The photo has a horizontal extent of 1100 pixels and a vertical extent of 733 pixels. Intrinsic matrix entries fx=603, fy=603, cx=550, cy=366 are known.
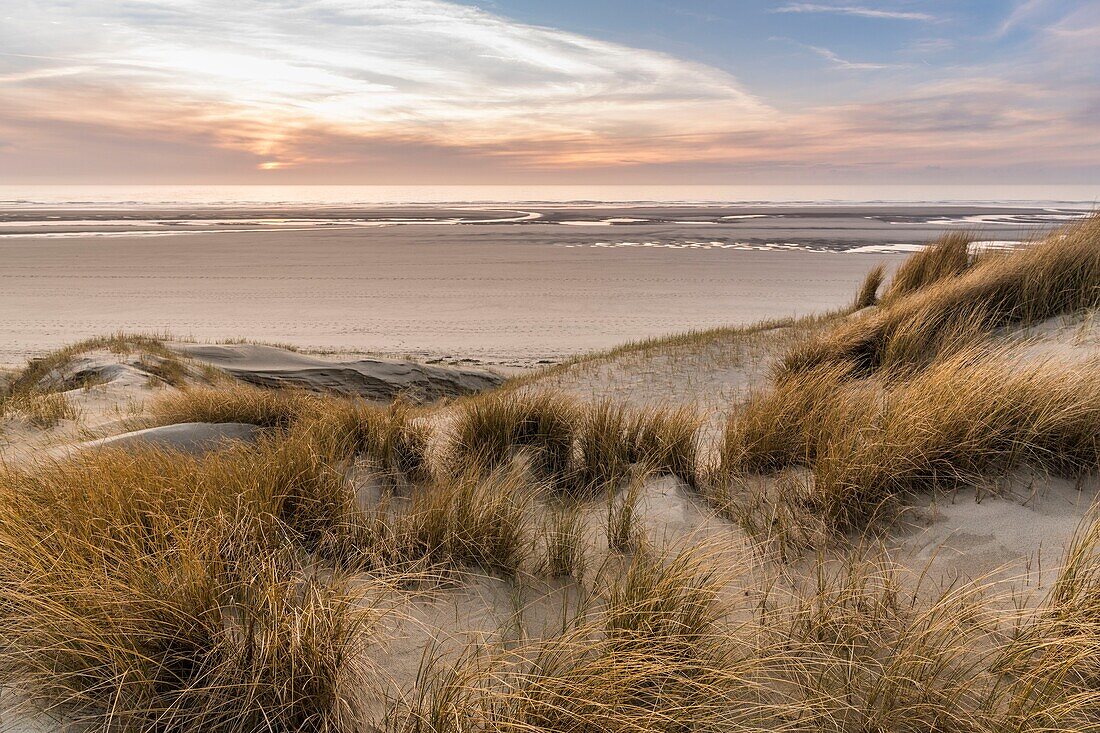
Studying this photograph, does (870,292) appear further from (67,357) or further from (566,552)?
(67,357)

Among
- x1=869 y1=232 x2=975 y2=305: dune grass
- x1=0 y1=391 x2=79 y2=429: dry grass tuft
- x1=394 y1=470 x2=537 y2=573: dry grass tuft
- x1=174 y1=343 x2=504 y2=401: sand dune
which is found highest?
x1=869 y1=232 x2=975 y2=305: dune grass

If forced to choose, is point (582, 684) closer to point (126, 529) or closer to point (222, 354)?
point (126, 529)

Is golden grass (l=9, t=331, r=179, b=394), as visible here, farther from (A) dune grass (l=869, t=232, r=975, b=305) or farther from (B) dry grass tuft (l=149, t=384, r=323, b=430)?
(A) dune grass (l=869, t=232, r=975, b=305)

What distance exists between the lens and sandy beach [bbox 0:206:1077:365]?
48.8ft

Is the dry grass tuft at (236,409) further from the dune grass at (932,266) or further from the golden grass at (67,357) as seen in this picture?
the dune grass at (932,266)

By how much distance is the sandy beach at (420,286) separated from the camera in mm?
14883

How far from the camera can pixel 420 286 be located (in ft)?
70.2

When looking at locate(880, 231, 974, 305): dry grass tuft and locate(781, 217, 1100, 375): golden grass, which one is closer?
locate(781, 217, 1100, 375): golden grass

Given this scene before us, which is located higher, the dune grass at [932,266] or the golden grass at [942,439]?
the dune grass at [932,266]

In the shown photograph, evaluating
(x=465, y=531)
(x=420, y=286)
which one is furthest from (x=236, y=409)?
(x=420, y=286)

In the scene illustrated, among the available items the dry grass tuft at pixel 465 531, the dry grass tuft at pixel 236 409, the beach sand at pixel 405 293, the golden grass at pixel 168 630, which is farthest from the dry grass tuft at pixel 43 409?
the beach sand at pixel 405 293

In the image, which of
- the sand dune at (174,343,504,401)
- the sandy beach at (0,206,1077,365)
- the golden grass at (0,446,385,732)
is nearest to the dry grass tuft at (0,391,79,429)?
the sand dune at (174,343,504,401)

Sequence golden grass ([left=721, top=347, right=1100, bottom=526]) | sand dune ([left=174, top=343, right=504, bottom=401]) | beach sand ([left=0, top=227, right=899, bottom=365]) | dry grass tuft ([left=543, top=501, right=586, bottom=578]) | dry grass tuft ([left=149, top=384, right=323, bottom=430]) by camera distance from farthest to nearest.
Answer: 1. beach sand ([left=0, top=227, right=899, bottom=365])
2. sand dune ([left=174, top=343, right=504, bottom=401])
3. dry grass tuft ([left=149, top=384, right=323, bottom=430])
4. golden grass ([left=721, top=347, right=1100, bottom=526])
5. dry grass tuft ([left=543, top=501, right=586, bottom=578])

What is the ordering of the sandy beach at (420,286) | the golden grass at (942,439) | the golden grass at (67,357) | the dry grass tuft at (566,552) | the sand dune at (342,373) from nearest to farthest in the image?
the dry grass tuft at (566,552) < the golden grass at (942,439) < the golden grass at (67,357) < the sand dune at (342,373) < the sandy beach at (420,286)
